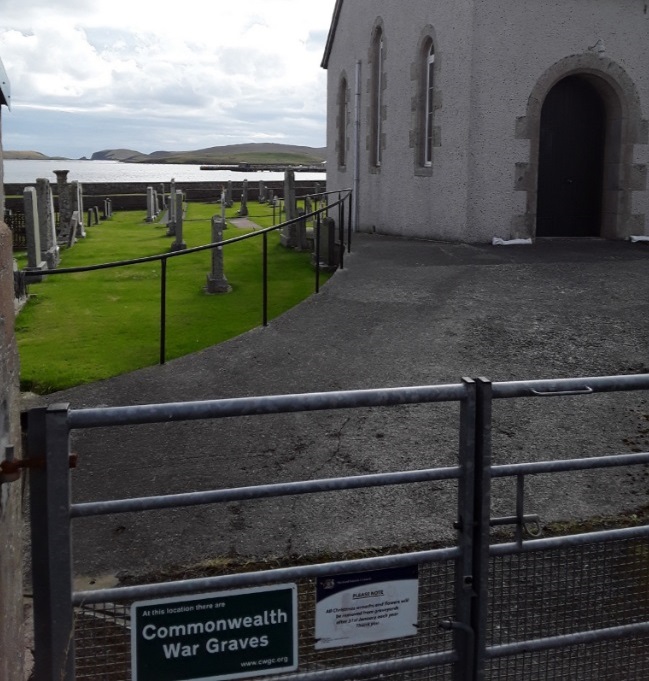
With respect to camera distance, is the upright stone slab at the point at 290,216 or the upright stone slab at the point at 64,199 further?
the upright stone slab at the point at 64,199

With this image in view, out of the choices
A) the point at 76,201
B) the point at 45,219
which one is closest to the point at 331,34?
the point at 45,219

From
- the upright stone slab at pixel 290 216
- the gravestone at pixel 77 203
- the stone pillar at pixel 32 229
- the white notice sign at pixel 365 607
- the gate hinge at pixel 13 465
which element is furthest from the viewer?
the gravestone at pixel 77 203

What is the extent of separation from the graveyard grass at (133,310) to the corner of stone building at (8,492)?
605 cm

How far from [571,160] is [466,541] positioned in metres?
13.1

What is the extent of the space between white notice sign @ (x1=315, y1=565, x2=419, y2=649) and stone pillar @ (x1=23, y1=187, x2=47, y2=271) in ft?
51.3

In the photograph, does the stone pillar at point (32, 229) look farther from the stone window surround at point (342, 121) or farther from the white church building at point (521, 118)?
the white church building at point (521, 118)

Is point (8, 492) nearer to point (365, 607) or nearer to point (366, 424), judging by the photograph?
point (365, 607)

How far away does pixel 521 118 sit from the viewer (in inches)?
558

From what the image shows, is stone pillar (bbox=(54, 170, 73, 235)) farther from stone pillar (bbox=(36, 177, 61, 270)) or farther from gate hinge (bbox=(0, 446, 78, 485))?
gate hinge (bbox=(0, 446, 78, 485))

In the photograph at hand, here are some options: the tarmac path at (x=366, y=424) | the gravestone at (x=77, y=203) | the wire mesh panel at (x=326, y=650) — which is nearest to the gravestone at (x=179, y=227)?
the gravestone at (x=77, y=203)

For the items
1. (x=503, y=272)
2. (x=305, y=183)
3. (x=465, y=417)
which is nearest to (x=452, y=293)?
(x=503, y=272)

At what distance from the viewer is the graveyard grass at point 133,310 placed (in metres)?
10.3

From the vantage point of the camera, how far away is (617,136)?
14.7 meters

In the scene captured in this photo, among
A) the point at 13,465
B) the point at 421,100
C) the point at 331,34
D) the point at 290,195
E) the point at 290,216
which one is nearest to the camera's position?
the point at 13,465
